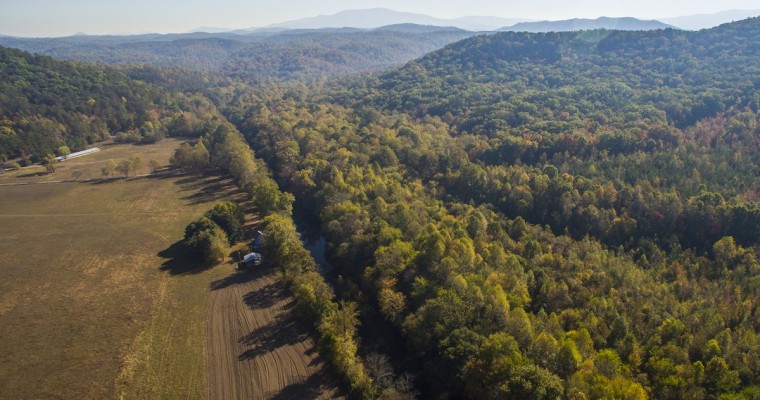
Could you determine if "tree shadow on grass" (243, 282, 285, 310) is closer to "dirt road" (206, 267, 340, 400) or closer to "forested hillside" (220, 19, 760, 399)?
"dirt road" (206, 267, 340, 400)

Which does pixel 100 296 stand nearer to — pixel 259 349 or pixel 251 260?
pixel 251 260

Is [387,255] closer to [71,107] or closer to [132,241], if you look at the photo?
[132,241]

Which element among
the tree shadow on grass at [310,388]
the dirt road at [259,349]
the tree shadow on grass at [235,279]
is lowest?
the tree shadow on grass at [310,388]

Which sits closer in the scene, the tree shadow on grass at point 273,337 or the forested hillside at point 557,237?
the forested hillside at point 557,237

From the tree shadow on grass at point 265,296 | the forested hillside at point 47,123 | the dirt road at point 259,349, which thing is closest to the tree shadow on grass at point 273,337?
the dirt road at point 259,349

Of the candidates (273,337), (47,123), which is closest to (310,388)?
(273,337)

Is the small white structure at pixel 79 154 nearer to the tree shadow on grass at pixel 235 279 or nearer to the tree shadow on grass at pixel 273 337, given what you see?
→ the tree shadow on grass at pixel 235 279
